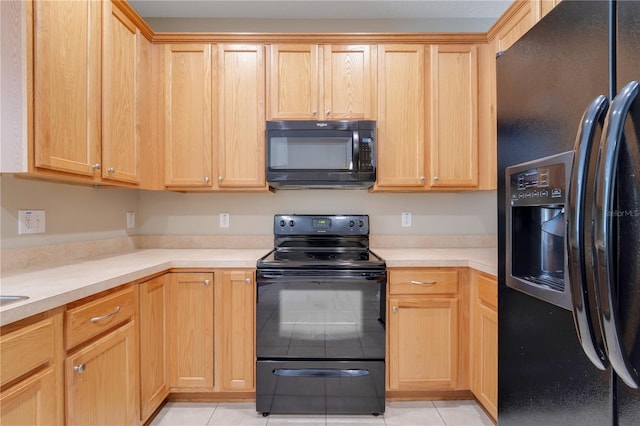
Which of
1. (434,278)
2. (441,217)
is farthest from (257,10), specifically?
(434,278)

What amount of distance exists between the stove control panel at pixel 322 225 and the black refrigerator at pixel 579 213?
1.36 metres

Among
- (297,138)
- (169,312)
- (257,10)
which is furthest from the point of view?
(257,10)

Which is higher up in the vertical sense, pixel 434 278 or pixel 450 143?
pixel 450 143

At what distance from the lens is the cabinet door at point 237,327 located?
191 centimetres

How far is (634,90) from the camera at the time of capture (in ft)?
2.13

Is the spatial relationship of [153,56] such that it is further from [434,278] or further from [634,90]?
[634,90]

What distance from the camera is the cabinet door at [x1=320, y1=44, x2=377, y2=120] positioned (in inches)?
86.6

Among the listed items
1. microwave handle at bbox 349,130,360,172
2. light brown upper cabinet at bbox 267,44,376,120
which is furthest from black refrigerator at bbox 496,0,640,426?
light brown upper cabinet at bbox 267,44,376,120

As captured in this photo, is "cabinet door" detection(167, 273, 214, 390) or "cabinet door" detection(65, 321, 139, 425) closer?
"cabinet door" detection(65, 321, 139, 425)

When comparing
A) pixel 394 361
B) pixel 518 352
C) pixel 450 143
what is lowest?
pixel 394 361

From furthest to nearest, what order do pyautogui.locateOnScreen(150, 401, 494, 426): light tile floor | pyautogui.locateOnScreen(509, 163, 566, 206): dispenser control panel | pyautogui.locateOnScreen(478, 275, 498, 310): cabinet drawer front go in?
pyautogui.locateOnScreen(150, 401, 494, 426): light tile floor, pyautogui.locateOnScreen(478, 275, 498, 310): cabinet drawer front, pyautogui.locateOnScreen(509, 163, 566, 206): dispenser control panel

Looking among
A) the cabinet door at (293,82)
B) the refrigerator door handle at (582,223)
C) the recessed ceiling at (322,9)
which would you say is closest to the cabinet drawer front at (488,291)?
the refrigerator door handle at (582,223)

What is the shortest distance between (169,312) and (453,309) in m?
1.64

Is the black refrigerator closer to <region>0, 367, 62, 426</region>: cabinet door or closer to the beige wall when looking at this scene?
<region>0, 367, 62, 426</region>: cabinet door
